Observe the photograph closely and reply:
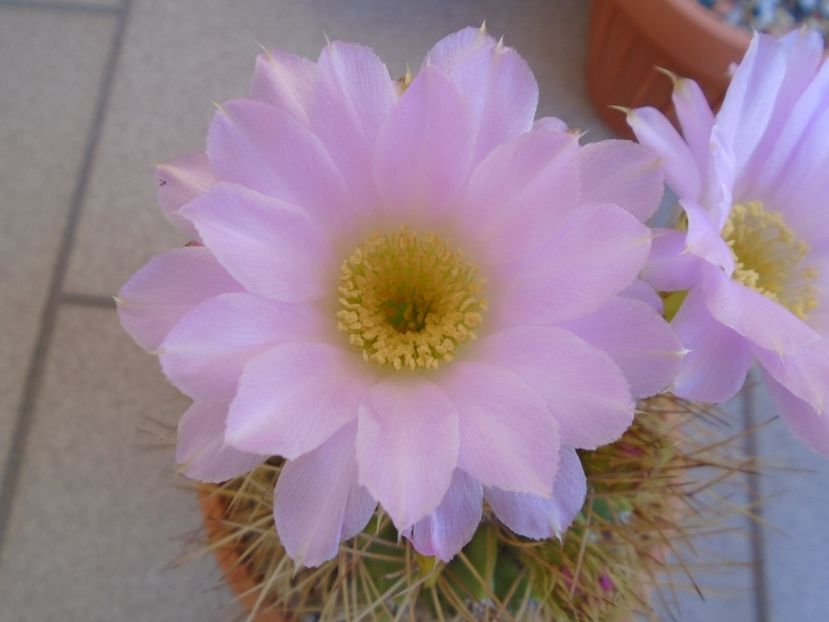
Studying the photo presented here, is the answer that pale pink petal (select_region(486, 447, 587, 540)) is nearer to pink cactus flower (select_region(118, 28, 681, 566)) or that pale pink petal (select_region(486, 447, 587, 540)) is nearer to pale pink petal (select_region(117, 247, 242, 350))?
pink cactus flower (select_region(118, 28, 681, 566))

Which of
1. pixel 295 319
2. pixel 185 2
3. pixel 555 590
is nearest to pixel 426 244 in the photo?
pixel 295 319

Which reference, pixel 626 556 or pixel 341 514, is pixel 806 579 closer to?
pixel 626 556

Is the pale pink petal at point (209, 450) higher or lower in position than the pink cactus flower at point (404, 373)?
lower

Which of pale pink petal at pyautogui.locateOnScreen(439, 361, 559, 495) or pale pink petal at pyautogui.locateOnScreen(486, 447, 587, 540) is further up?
pale pink petal at pyautogui.locateOnScreen(439, 361, 559, 495)

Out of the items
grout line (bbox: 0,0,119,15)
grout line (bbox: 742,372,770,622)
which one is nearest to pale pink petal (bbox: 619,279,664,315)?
grout line (bbox: 742,372,770,622)

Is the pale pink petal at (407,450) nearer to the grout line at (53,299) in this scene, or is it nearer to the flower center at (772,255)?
the flower center at (772,255)

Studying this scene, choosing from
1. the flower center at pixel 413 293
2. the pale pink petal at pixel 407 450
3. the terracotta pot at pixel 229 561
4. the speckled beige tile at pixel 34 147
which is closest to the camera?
the pale pink petal at pixel 407 450

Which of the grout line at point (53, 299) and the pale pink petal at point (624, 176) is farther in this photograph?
the grout line at point (53, 299)

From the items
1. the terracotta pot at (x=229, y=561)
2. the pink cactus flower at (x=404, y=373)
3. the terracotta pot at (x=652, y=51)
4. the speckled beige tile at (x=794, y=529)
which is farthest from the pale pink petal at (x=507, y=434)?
the speckled beige tile at (x=794, y=529)
